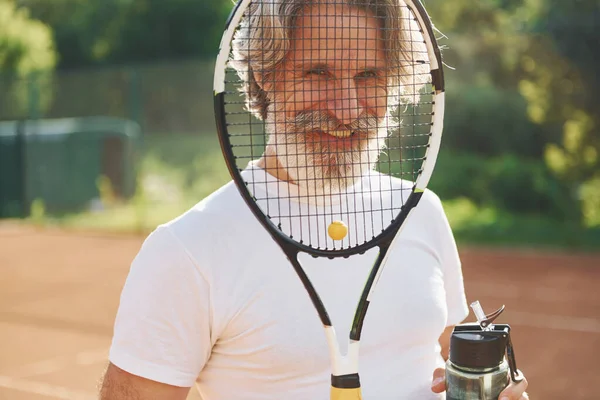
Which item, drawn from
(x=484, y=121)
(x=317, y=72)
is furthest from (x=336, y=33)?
(x=484, y=121)

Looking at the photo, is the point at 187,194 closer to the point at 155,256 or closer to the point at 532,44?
the point at 532,44

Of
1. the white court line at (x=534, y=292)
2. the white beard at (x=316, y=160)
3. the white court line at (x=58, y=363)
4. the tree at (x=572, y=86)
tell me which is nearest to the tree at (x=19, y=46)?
the tree at (x=572, y=86)

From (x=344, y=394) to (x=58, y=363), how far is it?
4340 millimetres

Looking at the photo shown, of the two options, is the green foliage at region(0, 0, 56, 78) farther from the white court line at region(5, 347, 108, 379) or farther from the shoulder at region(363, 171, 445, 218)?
the shoulder at region(363, 171, 445, 218)

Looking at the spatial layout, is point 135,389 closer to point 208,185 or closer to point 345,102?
point 345,102

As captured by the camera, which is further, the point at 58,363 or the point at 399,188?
the point at 58,363

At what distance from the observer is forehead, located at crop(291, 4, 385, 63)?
5.07 ft

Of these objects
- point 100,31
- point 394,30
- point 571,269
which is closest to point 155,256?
point 394,30

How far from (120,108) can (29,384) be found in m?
10.0

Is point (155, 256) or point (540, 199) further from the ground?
point (155, 256)

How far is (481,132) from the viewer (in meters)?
14.2

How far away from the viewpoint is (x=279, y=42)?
154cm

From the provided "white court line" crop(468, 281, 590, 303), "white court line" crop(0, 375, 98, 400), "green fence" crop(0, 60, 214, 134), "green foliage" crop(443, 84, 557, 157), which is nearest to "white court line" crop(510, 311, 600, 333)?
"white court line" crop(468, 281, 590, 303)

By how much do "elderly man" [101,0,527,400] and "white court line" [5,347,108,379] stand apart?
3905mm
